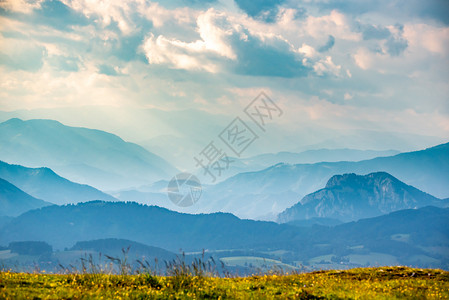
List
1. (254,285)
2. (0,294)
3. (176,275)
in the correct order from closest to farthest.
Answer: (0,294)
(176,275)
(254,285)

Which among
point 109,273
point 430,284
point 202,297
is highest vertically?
point 109,273

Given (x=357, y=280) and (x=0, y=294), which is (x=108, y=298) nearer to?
(x=0, y=294)

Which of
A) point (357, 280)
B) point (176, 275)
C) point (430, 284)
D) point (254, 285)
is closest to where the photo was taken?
point (176, 275)

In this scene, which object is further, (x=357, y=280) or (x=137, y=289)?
(x=357, y=280)

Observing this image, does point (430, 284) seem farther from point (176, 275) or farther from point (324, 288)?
point (176, 275)

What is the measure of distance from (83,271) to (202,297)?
7275 mm

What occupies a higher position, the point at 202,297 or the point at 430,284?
the point at 202,297

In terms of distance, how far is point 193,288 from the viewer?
68.4ft

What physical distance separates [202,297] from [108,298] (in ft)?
15.1

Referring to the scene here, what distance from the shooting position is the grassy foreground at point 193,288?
18.8m

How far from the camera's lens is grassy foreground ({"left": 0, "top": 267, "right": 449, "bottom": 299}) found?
18828 mm

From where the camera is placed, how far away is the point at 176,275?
862 inches

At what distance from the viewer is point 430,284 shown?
25094mm

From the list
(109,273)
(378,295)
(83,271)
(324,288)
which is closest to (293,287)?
(324,288)
